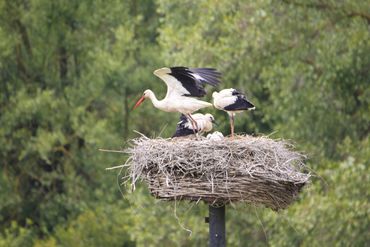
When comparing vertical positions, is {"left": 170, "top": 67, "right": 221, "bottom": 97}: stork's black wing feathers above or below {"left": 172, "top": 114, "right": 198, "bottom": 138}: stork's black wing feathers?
above

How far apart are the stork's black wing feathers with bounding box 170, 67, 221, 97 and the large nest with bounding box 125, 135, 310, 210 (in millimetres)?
1256

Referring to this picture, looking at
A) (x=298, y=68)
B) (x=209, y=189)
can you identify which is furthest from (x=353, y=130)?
(x=209, y=189)

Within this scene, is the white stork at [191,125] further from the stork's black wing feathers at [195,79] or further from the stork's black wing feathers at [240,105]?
the stork's black wing feathers at [240,105]

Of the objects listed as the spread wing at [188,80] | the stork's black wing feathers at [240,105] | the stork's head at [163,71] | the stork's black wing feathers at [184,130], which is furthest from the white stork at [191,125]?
the stork's head at [163,71]

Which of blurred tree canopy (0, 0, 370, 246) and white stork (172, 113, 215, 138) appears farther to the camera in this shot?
blurred tree canopy (0, 0, 370, 246)

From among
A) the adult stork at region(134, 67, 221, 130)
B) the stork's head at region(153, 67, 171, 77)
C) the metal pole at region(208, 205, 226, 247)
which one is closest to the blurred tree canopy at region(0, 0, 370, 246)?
the adult stork at region(134, 67, 221, 130)

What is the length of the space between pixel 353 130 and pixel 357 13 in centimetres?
196

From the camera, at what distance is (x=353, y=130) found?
19344 mm

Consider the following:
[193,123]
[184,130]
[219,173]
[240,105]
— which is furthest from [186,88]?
[219,173]

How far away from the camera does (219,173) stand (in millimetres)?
10578

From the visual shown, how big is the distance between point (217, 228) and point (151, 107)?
1597 cm

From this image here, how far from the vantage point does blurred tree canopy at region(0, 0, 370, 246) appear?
18.4m

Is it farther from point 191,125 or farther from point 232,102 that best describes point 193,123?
point 232,102

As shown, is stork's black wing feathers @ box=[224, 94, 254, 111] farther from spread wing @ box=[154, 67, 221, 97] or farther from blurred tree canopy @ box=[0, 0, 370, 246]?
blurred tree canopy @ box=[0, 0, 370, 246]
